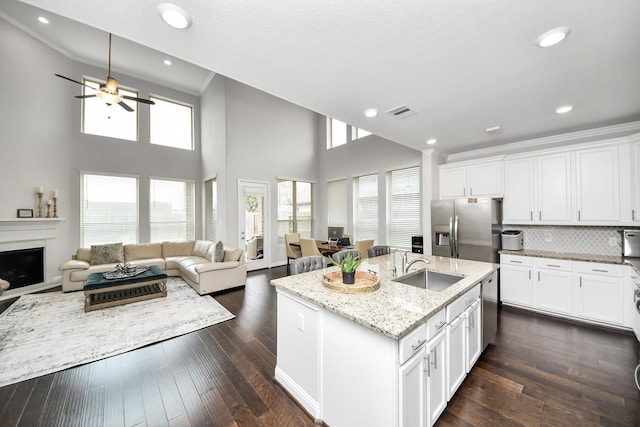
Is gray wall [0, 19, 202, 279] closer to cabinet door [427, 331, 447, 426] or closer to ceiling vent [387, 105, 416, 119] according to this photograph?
ceiling vent [387, 105, 416, 119]

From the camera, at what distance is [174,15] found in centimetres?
142

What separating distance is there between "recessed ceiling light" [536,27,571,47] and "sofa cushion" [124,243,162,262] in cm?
710

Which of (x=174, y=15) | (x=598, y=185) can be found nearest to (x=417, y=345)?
(x=174, y=15)

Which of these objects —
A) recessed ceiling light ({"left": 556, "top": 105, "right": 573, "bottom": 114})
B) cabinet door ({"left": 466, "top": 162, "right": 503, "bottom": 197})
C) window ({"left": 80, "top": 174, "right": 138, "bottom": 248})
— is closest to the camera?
recessed ceiling light ({"left": 556, "top": 105, "right": 573, "bottom": 114})

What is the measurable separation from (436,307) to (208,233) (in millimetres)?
6615

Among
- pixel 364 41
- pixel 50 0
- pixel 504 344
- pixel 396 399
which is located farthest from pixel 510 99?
pixel 50 0

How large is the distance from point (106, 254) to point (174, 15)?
550cm

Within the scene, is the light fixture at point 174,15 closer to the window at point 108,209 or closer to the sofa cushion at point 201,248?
the sofa cushion at point 201,248

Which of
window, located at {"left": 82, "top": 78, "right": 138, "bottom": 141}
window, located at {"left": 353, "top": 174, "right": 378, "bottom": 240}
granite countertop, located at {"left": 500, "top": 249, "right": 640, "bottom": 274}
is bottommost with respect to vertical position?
granite countertop, located at {"left": 500, "top": 249, "right": 640, "bottom": 274}

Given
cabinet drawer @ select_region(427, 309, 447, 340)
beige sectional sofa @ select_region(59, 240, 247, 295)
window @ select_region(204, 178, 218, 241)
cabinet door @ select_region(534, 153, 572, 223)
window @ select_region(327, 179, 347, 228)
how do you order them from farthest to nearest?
window @ select_region(327, 179, 347, 228) < window @ select_region(204, 178, 218, 241) < beige sectional sofa @ select_region(59, 240, 247, 295) < cabinet door @ select_region(534, 153, 572, 223) < cabinet drawer @ select_region(427, 309, 447, 340)

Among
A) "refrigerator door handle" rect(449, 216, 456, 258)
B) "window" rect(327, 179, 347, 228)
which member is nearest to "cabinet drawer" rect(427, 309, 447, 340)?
"refrigerator door handle" rect(449, 216, 456, 258)

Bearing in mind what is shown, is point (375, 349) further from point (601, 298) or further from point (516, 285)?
point (601, 298)

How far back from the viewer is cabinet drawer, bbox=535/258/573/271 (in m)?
3.24

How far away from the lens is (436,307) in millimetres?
1516
